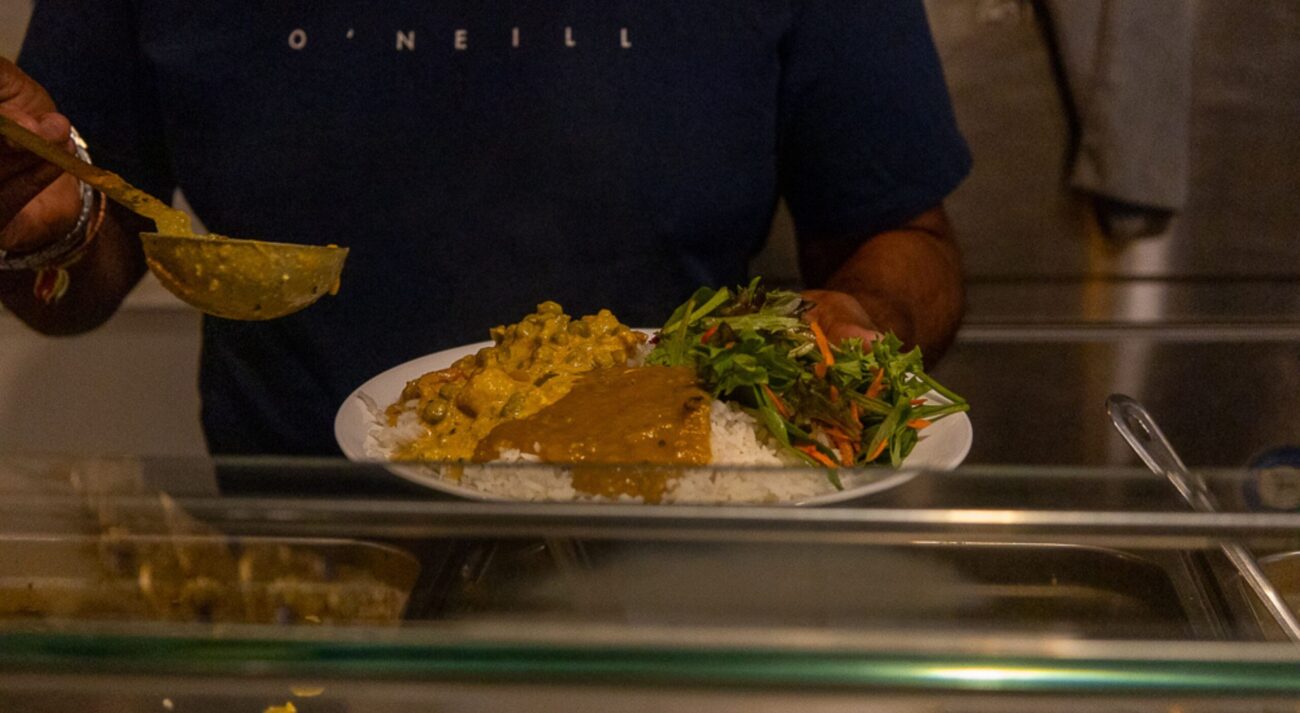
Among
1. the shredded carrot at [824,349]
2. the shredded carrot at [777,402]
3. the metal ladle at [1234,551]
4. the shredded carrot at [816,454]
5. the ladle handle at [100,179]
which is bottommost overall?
the shredded carrot at [816,454]

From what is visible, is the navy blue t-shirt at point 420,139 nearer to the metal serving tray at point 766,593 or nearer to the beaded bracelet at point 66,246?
the beaded bracelet at point 66,246

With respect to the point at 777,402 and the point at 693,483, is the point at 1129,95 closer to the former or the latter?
the point at 777,402

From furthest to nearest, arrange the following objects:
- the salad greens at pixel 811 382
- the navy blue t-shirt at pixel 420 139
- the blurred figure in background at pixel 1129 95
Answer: the blurred figure in background at pixel 1129 95, the navy blue t-shirt at pixel 420 139, the salad greens at pixel 811 382

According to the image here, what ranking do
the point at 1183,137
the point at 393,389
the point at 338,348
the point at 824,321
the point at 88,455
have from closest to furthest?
the point at 88,455, the point at 393,389, the point at 824,321, the point at 338,348, the point at 1183,137

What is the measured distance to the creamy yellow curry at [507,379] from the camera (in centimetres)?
91

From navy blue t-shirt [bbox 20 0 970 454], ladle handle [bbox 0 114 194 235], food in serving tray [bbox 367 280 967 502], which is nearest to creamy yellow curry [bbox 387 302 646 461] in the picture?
food in serving tray [bbox 367 280 967 502]

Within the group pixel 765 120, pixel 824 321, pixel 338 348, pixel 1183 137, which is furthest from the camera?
pixel 1183 137

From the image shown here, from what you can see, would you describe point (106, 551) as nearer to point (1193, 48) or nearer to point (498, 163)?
point (498, 163)

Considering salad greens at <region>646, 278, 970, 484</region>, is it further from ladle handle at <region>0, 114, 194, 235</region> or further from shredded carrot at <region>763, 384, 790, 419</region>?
ladle handle at <region>0, 114, 194, 235</region>

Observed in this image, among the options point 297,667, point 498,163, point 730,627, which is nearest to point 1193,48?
point 498,163

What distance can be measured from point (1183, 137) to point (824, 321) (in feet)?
4.53

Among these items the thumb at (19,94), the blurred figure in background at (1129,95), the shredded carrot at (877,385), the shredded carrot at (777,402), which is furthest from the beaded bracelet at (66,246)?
the blurred figure in background at (1129,95)

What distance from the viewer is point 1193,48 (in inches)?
84.5

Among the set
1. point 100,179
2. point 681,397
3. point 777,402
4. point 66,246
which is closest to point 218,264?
A: point 100,179
